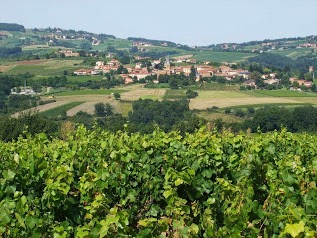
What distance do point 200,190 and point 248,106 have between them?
5871 cm

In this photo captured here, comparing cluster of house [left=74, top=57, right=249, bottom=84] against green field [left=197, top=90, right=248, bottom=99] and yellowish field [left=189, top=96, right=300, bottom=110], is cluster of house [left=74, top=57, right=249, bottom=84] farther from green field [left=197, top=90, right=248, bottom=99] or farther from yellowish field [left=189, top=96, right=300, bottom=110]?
yellowish field [left=189, top=96, right=300, bottom=110]

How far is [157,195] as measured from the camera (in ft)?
21.8

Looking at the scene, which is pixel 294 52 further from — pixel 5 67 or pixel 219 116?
pixel 219 116

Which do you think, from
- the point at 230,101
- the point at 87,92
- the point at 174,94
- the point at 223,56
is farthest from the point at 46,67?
the point at 223,56

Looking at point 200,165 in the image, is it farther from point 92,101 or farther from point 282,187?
point 92,101

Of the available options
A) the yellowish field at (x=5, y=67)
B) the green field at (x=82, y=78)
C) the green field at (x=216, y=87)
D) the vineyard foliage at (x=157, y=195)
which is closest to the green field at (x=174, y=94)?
the green field at (x=216, y=87)

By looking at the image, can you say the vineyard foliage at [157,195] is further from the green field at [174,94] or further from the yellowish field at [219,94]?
the yellowish field at [219,94]

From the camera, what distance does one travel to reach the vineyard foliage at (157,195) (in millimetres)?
4242

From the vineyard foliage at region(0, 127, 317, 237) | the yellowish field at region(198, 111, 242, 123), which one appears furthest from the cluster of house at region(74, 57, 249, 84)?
the vineyard foliage at region(0, 127, 317, 237)

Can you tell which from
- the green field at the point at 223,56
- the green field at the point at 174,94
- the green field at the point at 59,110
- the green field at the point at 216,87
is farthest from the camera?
the green field at the point at 223,56

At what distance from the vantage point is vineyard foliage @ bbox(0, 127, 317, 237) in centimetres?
424

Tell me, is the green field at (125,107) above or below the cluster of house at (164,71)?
below

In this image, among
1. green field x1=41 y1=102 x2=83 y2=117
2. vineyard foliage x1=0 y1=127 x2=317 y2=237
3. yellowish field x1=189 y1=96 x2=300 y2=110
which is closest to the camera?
vineyard foliage x1=0 y1=127 x2=317 y2=237

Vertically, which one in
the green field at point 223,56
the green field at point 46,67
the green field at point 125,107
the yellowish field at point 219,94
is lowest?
the green field at point 125,107
